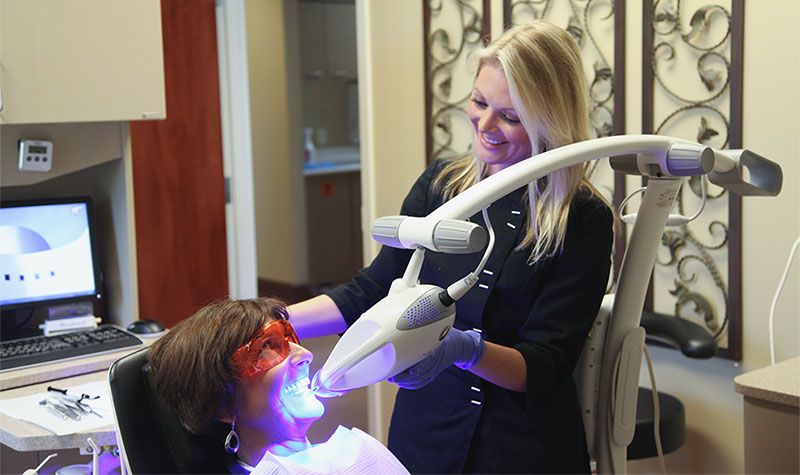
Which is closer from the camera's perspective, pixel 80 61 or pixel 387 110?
pixel 80 61

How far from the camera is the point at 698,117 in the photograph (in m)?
2.56

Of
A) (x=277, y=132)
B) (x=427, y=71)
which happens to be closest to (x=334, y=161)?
(x=277, y=132)

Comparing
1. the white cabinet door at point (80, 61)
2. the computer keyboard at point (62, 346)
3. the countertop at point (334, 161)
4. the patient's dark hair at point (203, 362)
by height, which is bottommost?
the computer keyboard at point (62, 346)

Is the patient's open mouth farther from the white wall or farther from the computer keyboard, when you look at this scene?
the white wall

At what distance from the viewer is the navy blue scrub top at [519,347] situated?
5.09 feet

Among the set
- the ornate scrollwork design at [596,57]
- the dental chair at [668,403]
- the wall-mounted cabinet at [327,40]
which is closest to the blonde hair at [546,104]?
the dental chair at [668,403]

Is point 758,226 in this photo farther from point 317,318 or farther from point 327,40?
point 327,40

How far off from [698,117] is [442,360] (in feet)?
5.18

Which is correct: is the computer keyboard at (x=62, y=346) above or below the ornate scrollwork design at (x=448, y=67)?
below

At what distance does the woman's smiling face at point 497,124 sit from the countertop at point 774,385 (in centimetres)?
73

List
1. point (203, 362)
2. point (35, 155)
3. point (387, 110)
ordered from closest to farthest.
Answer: point (203, 362) → point (35, 155) → point (387, 110)

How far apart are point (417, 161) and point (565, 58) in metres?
1.91

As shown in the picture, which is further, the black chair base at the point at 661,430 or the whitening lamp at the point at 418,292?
the black chair base at the point at 661,430

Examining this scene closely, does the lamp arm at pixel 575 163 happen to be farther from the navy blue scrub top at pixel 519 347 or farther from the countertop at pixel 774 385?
the countertop at pixel 774 385
